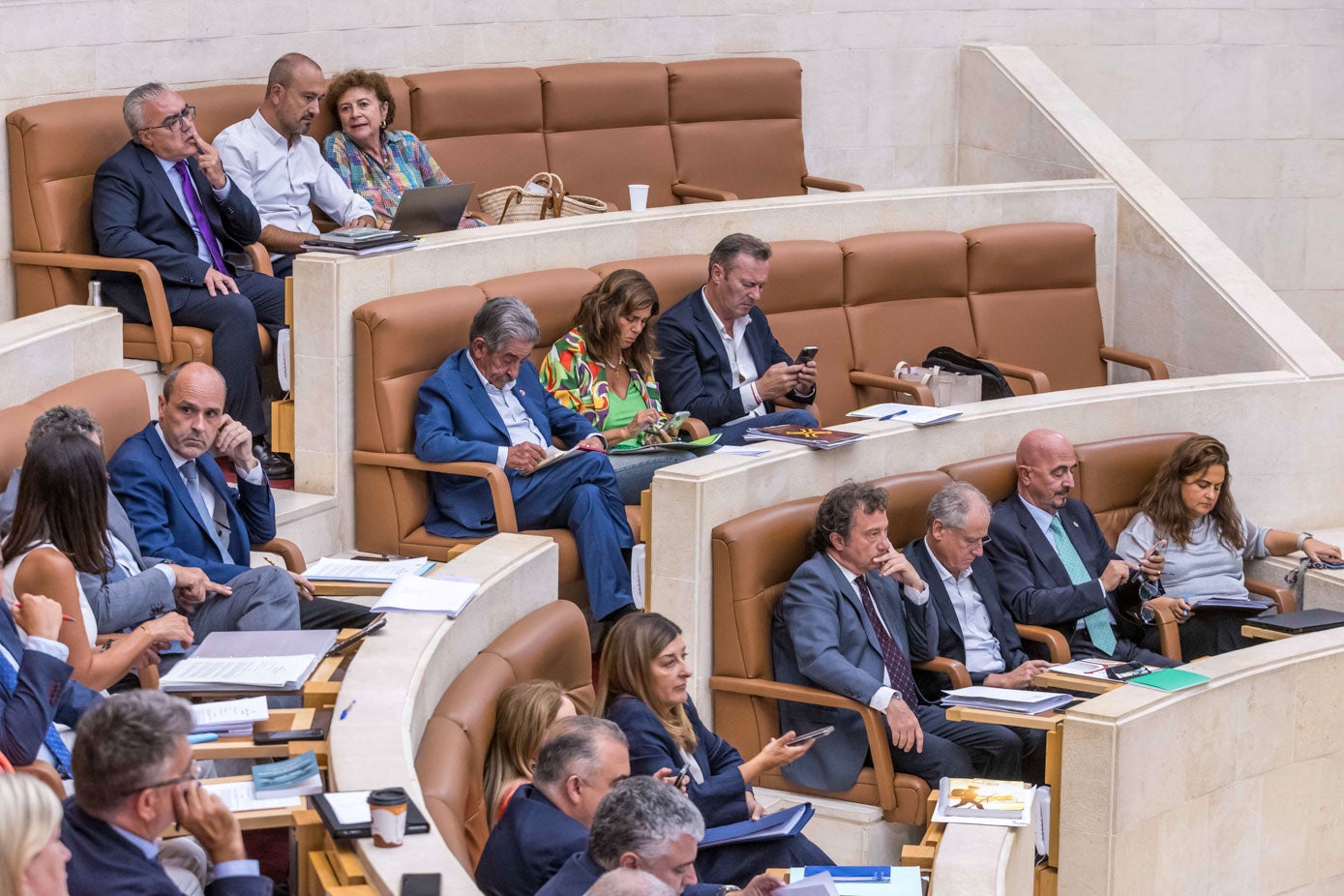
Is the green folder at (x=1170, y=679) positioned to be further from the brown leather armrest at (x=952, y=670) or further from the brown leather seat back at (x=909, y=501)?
the brown leather seat back at (x=909, y=501)

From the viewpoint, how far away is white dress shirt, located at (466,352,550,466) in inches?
221

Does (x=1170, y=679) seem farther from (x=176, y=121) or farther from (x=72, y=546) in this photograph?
(x=176, y=121)

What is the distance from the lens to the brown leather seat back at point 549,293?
5.98 metres

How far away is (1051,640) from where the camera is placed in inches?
219

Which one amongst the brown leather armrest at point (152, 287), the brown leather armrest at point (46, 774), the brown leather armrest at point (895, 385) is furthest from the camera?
the brown leather armrest at point (895, 385)

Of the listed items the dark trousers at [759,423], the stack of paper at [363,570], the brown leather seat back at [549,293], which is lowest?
the stack of paper at [363,570]

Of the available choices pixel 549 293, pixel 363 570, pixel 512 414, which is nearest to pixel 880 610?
pixel 512 414

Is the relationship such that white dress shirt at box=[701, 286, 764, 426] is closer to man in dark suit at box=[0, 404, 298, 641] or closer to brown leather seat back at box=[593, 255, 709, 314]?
brown leather seat back at box=[593, 255, 709, 314]

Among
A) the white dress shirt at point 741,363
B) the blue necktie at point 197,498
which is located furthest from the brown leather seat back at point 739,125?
the blue necktie at point 197,498

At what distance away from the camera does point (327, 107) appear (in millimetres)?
6961

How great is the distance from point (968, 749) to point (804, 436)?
44.1 inches

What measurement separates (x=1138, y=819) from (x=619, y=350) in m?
2.25

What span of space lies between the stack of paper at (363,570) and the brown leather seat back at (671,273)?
180 cm

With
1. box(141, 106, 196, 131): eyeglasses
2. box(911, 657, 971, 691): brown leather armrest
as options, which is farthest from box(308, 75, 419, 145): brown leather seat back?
box(911, 657, 971, 691): brown leather armrest
